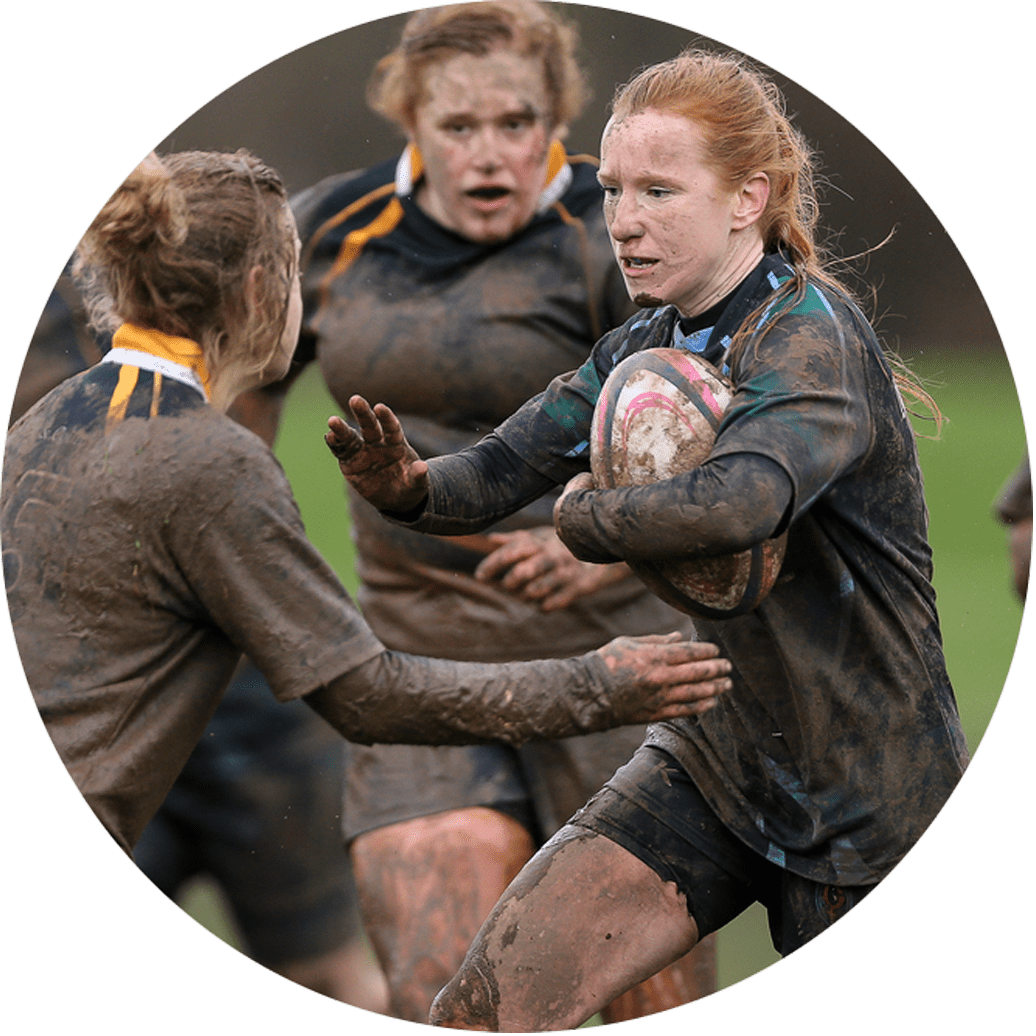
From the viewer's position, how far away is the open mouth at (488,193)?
3.99 metres

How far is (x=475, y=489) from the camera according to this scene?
366cm

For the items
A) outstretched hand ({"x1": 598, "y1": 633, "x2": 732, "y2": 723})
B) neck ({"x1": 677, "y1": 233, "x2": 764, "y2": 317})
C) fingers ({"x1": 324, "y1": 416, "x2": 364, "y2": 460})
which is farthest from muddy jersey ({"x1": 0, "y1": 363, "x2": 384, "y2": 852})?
neck ({"x1": 677, "y1": 233, "x2": 764, "y2": 317})

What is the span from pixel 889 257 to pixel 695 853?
160 centimetres

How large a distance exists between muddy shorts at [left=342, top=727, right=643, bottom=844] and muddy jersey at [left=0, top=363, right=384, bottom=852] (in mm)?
834

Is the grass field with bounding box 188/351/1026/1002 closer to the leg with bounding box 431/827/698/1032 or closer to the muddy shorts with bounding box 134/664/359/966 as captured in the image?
the leg with bounding box 431/827/698/1032

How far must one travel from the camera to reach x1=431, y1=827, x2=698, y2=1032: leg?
3.53 metres

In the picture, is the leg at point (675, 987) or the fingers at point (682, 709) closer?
the fingers at point (682, 709)

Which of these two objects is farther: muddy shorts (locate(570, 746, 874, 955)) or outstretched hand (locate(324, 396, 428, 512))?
muddy shorts (locate(570, 746, 874, 955))

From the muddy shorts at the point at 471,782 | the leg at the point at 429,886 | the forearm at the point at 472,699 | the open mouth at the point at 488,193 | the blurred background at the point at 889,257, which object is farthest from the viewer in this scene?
the muddy shorts at the point at 471,782

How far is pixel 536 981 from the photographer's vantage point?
354cm

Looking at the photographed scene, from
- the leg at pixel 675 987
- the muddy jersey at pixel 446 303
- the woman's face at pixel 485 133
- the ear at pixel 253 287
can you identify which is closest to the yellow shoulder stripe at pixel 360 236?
the muddy jersey at pixel 446 303

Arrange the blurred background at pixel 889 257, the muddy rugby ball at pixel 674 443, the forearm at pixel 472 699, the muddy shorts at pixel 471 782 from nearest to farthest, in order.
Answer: the muddy rugby ball at pixel 674 443
the forearm at pixel 472 699
the blurred background at pixel 889 257
the muddy shorts at pixel 471 782

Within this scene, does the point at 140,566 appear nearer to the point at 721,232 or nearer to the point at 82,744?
the point at 82,744

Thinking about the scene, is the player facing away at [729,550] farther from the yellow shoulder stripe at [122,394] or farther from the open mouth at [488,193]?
the open mouth at [488,193]
